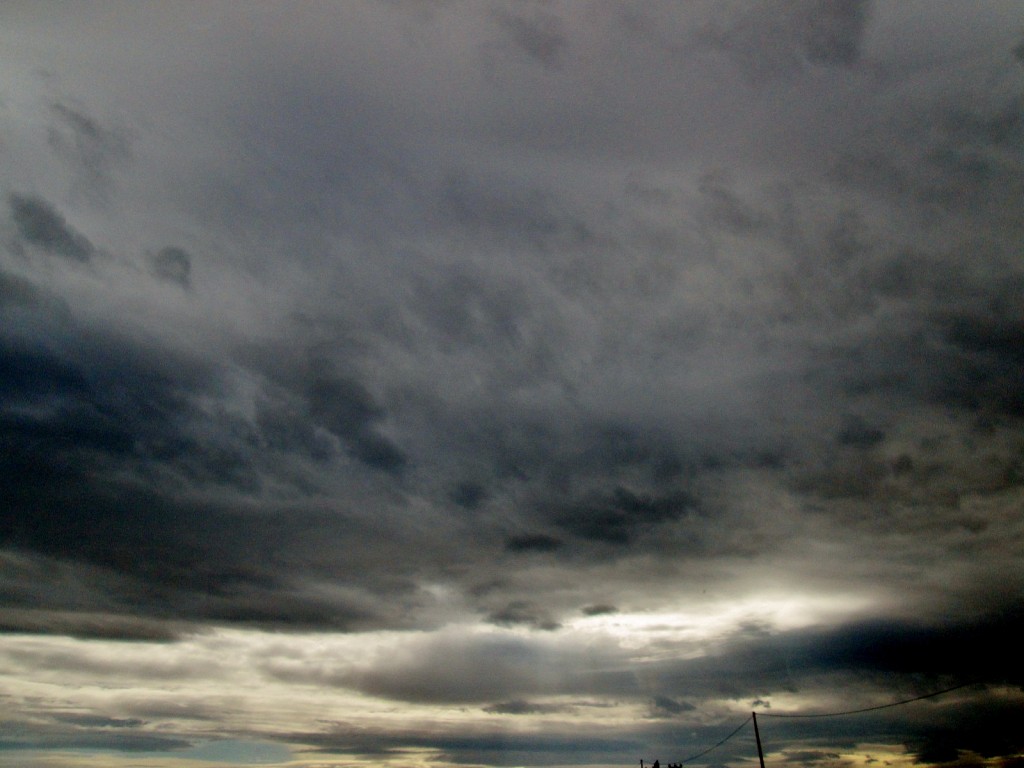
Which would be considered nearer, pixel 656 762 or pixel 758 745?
pixel 758 745

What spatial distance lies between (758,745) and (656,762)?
4054cm

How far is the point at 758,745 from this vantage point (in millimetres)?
93000

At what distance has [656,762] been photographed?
126m
